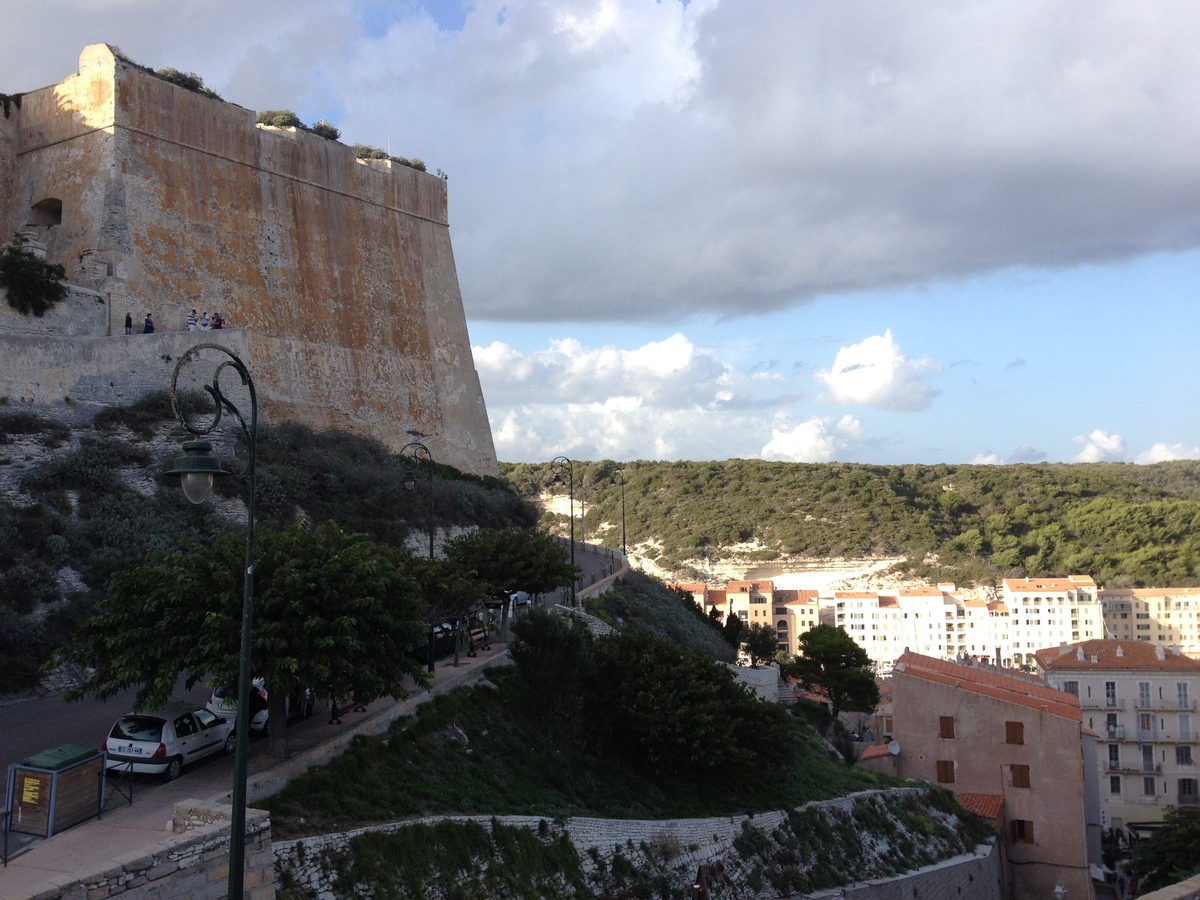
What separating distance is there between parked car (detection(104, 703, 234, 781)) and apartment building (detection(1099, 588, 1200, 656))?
62.7 meters

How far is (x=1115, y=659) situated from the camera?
41719 mm

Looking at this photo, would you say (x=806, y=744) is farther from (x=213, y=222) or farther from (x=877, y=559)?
(x=877, y=559)

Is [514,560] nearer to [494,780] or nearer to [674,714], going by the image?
[674,714]

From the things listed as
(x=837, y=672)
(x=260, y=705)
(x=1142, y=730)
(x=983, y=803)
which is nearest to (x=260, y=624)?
(x=260, y=705)

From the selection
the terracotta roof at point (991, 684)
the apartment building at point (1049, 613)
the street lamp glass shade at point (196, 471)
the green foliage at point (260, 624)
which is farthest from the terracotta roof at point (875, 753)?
the apartment building at point (1049, 613)

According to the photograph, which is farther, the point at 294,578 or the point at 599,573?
the point at 599,573

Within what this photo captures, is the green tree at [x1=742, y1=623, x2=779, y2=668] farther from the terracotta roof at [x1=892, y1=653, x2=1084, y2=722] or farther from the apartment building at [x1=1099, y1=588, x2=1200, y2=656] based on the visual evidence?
the apartment building at [x1=1099, y1=588, x2=1200, y2=656]

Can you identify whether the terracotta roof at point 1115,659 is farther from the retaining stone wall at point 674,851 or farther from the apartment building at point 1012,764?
the retaining stone wall at point 674,851

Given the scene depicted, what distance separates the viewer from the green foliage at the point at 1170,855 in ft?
80.0

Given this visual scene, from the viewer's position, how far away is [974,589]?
259ft

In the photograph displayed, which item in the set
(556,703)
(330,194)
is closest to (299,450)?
(330,194)

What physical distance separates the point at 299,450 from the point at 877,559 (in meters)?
61.6

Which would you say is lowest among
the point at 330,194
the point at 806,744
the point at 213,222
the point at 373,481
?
the point at 806,744

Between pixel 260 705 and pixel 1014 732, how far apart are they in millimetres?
20580
